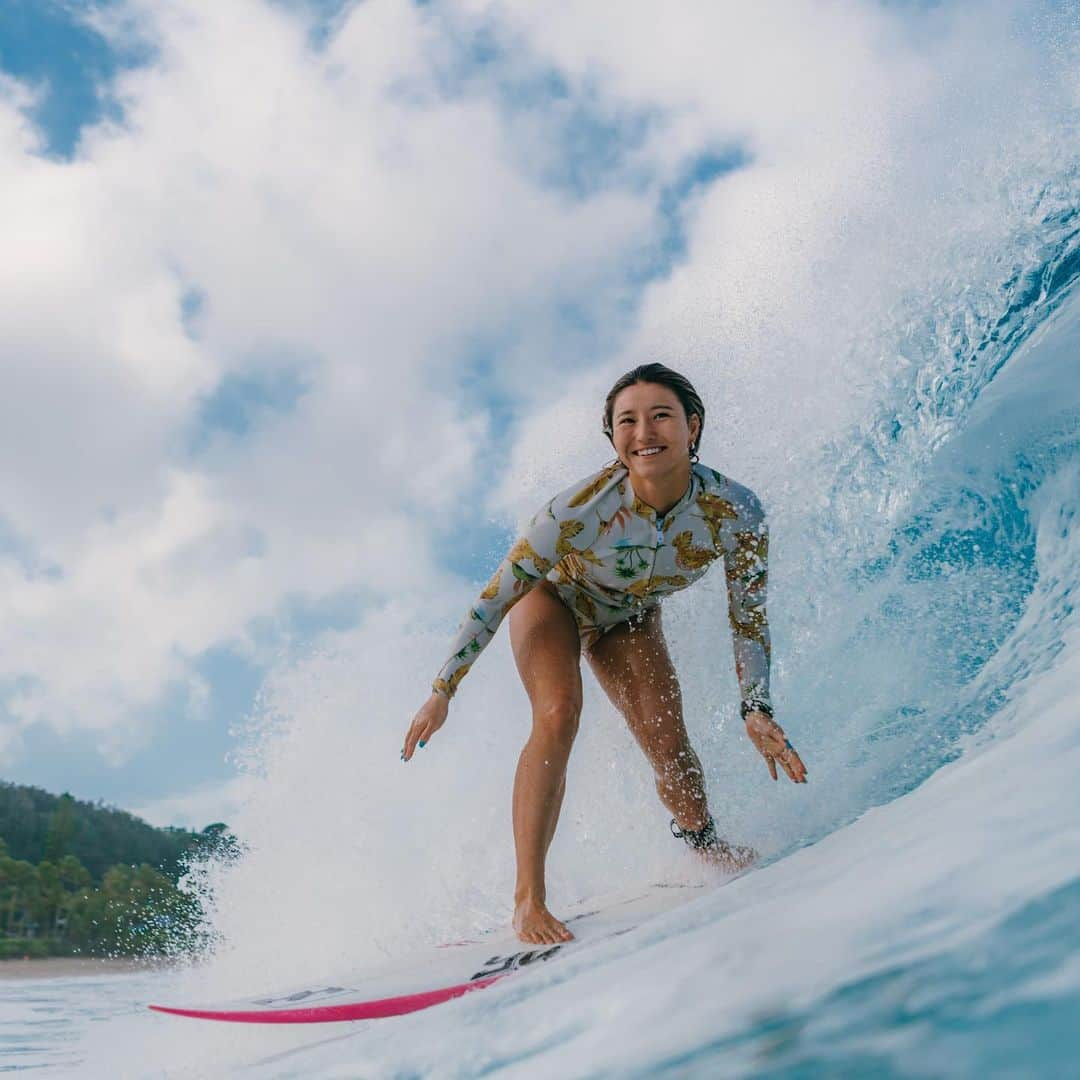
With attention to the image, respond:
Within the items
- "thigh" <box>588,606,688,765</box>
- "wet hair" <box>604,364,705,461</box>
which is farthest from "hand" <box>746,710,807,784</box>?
"wet hair" <box>604,364,705,461</box>

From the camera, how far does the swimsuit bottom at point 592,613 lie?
3.42 m

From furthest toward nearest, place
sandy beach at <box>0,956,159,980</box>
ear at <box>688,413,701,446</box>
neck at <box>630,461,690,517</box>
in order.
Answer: sandy beach at <box>0,956,159,980</box>, ear at <box>688,413,701,446</box>, neck at <box>630,461,690,517</box>

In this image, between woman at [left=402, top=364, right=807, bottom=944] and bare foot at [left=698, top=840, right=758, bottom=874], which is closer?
woman at [left=402, top=364, right=807, bottom=944]

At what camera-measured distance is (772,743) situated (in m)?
2.84

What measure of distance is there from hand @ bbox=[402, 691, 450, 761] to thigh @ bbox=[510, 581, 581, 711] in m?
0.30

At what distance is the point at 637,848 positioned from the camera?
4.50 metres

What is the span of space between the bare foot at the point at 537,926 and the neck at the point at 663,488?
4.06ft

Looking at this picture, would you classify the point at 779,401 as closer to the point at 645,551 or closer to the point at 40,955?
the point at 645,551

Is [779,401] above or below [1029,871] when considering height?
above

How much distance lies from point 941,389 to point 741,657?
7.55 ft

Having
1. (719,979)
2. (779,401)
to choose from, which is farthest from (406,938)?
(719,979)

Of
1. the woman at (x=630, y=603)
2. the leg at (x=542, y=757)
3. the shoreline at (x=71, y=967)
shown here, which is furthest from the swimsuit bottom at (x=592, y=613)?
the shoreline at (x=71, y=967)

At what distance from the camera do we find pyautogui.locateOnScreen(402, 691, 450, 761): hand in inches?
116

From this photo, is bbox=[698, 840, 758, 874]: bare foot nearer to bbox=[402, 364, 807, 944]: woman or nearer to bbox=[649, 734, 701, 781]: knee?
bbox=[402, 364, 807, 944]: woman
